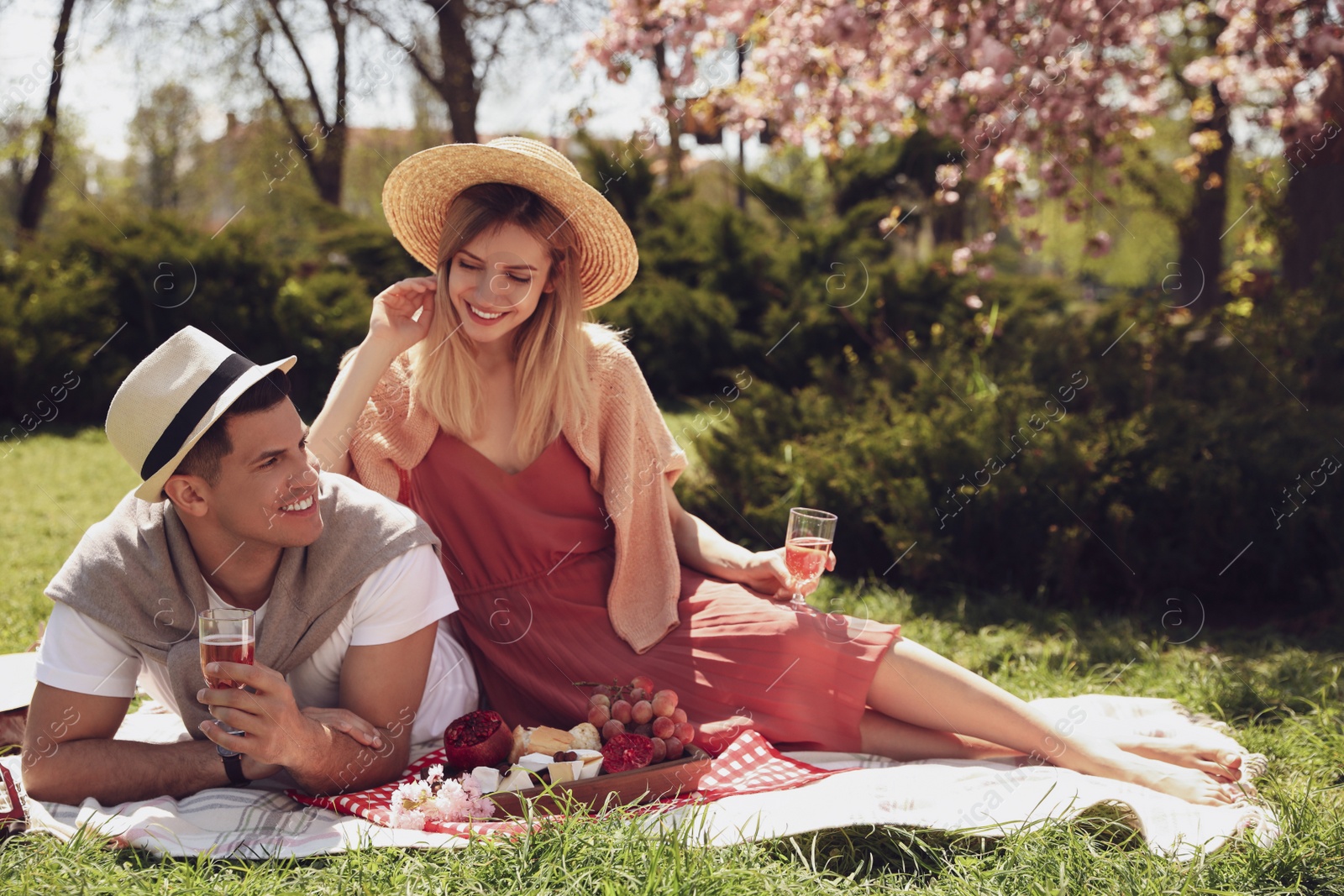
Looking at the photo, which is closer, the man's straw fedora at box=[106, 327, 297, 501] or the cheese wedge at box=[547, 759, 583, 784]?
the man's straw fedora at box=[106, 327, 297, 501]

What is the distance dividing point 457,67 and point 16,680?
10980 mm

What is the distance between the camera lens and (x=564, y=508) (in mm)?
3449

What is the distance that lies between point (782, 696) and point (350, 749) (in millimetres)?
1202

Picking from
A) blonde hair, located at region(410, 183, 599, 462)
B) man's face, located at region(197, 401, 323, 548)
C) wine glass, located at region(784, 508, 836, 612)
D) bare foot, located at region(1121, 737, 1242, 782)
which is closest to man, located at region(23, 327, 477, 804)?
man's face, located at region(197, 401, 323, 548)

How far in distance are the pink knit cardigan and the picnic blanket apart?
0.56m

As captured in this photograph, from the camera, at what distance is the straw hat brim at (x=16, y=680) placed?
3160mm

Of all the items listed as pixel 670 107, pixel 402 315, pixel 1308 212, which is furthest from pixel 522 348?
pixel 1308 212

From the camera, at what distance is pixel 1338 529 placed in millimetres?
4758

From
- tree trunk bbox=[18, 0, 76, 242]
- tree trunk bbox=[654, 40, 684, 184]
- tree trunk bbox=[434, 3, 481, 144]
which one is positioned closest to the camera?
tree trunk bbox=[654, 40, 684, 184]

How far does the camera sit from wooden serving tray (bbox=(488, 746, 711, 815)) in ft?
8.75

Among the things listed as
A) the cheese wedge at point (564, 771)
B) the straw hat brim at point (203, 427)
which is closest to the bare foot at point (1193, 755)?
the cheese wedge at point (564, 771)

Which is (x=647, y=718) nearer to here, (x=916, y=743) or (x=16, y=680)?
(x=916, y=743)

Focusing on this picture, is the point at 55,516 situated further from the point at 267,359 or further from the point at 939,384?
the point at 939,384

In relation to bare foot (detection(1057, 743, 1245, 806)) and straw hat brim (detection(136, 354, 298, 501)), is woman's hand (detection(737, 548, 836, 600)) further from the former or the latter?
straw hat brim (detection(136, 354, 298, 501))
